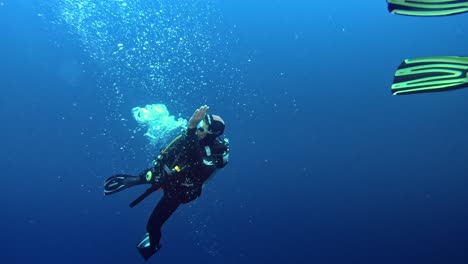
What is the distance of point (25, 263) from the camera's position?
28.5m

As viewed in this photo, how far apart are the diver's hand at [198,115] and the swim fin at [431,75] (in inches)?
110

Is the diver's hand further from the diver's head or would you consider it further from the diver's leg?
the diver's leg

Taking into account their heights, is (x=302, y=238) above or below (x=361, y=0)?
below

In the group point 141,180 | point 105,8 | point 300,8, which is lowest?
point 141,180

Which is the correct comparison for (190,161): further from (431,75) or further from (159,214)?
(431,75)

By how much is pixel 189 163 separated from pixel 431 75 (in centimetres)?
344

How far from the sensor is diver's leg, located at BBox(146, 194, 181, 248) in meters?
5.01

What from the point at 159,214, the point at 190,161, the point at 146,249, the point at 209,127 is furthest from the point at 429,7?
the point at 146,249

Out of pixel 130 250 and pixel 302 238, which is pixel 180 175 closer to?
pixel 302 238

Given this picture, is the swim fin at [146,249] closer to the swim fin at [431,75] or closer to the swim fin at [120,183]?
A: the swim fin at [120,183]

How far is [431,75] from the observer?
1.33 metres

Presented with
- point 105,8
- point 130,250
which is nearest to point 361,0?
point 105,8

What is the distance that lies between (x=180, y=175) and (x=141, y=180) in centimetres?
108

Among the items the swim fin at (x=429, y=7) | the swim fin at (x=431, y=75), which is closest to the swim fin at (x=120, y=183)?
the swim fin at (x=431, y=75)
